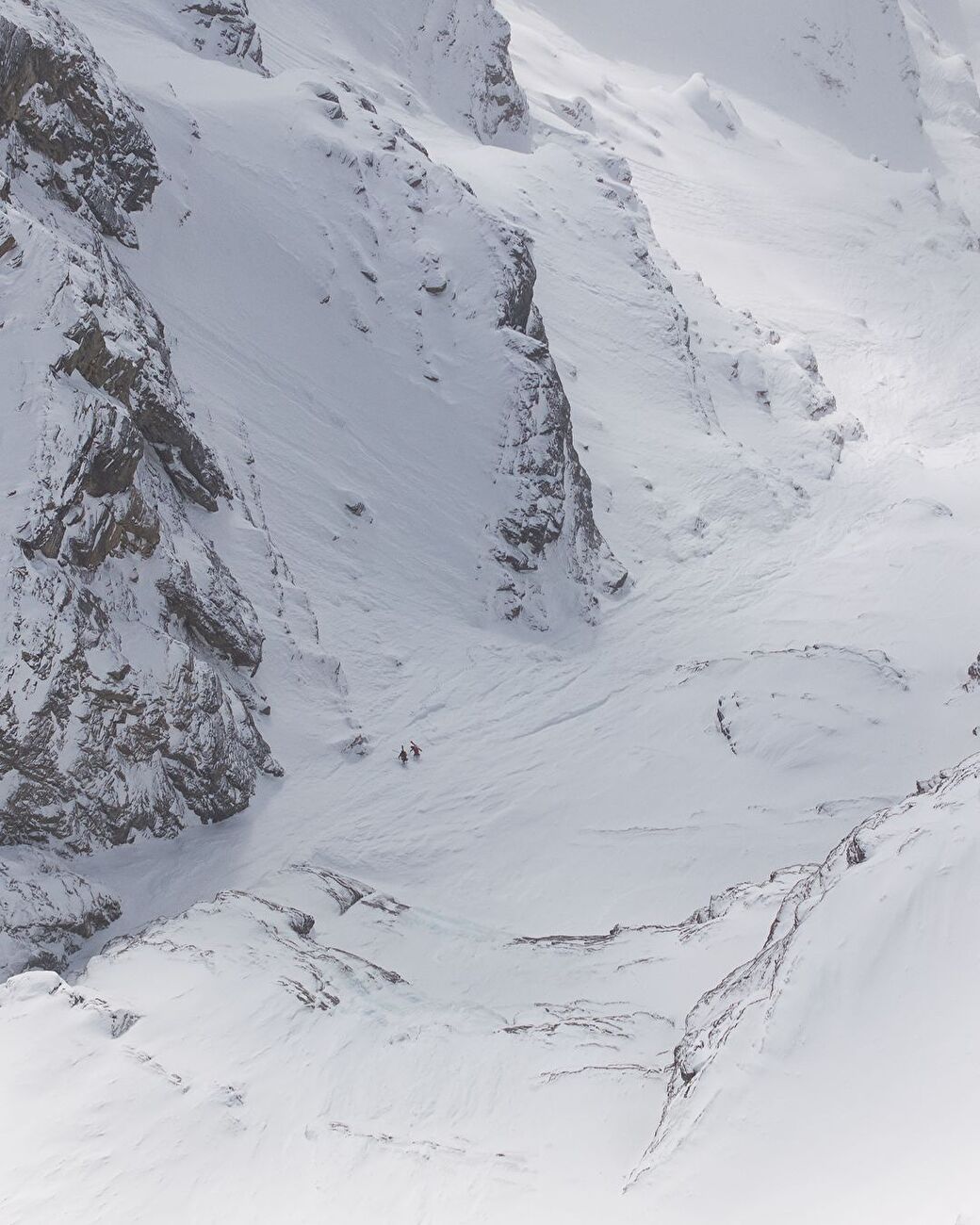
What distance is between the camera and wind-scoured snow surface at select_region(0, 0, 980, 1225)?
50.0ft

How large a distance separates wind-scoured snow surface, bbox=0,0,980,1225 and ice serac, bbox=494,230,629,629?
0.20 meters

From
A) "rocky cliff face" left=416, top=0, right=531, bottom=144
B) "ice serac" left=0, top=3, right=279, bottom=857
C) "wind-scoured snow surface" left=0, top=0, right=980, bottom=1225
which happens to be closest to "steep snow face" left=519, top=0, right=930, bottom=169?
"rocky cliff face" left=416, top=0, right=531, bottom=144

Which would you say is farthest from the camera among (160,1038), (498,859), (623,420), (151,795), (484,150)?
(484,150)

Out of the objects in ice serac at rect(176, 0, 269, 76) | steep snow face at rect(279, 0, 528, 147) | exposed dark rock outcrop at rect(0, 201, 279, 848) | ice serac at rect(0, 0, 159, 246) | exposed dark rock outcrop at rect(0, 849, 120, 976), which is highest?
steep snow face at rect(279, 0, 528, 147)

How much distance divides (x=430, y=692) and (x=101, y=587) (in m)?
13.5

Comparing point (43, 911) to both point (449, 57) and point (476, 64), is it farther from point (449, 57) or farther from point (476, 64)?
point (449, 57)

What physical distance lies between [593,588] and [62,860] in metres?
25.1

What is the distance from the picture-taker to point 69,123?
34906 millimetres

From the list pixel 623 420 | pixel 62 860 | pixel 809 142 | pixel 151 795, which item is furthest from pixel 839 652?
pixel 809 142

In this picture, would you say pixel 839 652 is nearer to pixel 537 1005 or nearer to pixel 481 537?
pixel 481 537

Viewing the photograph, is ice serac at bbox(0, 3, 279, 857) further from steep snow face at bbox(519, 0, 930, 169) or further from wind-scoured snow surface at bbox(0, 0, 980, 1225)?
steep snow face at bbox(519, 0, 930, 169)

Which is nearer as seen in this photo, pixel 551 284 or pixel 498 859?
pixel 498 859

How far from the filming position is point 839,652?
37594 mm

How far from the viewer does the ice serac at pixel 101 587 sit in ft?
82.0
